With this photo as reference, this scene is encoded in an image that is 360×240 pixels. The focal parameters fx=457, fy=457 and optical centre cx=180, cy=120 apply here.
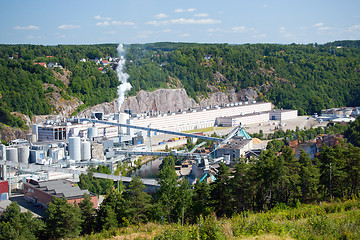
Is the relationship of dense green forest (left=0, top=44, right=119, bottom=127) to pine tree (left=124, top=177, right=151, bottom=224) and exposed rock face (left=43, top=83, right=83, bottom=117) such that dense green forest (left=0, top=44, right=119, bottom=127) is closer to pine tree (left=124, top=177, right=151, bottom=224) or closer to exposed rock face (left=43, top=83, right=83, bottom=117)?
exposed rock face (left=43, top=83, right=83, bottom=117)

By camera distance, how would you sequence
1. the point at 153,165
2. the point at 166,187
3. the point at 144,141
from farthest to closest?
1. the point at 144,141
2. the point at 153,165
3. the point at 166,187

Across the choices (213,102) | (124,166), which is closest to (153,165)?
(124,166)

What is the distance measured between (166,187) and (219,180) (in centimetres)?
96

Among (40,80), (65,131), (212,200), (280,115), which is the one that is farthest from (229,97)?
(212,200)

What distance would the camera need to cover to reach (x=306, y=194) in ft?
26.4

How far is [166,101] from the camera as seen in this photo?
103 feet

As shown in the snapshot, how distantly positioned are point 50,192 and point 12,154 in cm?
555

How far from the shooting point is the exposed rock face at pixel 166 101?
89.5ft

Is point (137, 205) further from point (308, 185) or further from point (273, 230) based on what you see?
point (273, 230)

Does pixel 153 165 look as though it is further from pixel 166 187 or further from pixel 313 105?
pixel 313 105

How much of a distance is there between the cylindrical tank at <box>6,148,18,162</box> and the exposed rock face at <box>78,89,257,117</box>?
9.48 metres

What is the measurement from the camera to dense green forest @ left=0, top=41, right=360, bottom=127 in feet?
81.6

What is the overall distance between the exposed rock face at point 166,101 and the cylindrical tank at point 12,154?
948 cm

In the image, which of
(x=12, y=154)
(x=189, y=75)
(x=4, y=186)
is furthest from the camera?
(x=189, y=75)
